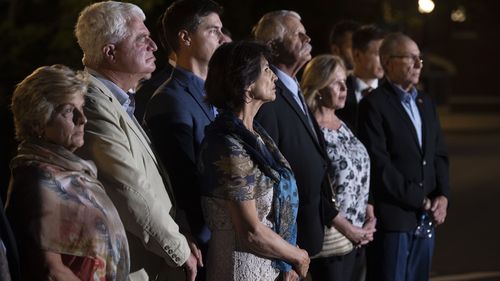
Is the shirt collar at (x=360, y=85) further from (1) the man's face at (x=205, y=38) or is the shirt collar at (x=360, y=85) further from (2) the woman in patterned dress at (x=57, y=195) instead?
(2) the woman in patterned dress at (x=57, y=195)

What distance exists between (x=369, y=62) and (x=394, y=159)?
152 cm

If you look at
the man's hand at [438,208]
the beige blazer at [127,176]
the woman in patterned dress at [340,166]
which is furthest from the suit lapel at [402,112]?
the beige blazer at [127,176]

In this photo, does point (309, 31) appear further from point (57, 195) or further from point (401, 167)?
point (57, 195)

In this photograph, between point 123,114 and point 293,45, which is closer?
point 123,114

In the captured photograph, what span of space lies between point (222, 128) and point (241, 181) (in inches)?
10.3

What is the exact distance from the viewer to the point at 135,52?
16.4 ft

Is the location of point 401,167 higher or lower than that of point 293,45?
lower

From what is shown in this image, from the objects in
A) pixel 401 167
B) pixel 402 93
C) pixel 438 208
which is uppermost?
pixel 402 93

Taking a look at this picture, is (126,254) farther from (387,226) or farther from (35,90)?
(387,226)

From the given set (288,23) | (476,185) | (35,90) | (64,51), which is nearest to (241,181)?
(35,90)

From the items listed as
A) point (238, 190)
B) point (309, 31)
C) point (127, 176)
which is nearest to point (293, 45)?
point (238, 190)

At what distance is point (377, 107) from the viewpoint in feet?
24.4

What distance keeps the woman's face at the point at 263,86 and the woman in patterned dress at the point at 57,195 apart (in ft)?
3.43

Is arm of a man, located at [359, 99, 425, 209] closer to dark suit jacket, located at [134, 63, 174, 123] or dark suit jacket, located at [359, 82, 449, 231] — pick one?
dark suit jacket, located at [359, 82, 449, 231]
